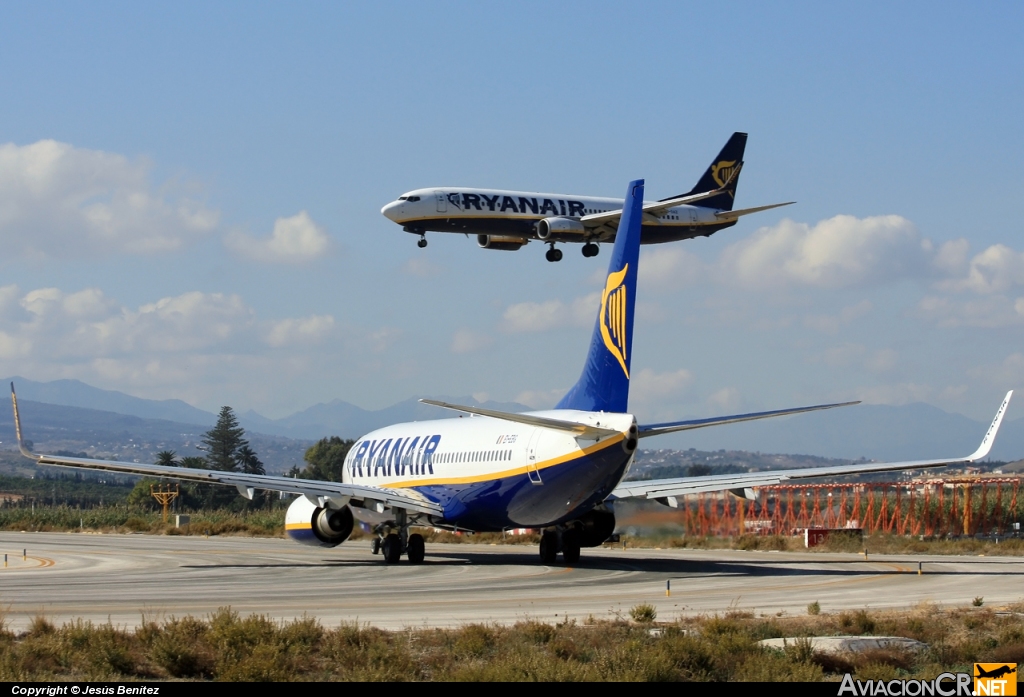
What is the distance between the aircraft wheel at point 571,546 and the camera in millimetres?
32438

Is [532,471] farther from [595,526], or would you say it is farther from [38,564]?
[38,564]

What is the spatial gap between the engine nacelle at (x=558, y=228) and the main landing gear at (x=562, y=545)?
20.6 m

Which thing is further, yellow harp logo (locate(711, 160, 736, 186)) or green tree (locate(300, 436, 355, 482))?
green tree (locate(300, 436, 355, 482))

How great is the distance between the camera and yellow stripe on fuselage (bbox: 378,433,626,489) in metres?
26.1

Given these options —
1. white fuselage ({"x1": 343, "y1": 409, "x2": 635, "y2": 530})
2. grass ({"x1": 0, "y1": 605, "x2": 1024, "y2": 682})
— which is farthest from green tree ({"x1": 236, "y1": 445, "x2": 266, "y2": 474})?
grass ({"x1": 0, "y1": 605, "x2": 1024, "y2": 682})

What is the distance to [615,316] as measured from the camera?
89.3 ft

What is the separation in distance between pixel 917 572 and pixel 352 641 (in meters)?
18.7

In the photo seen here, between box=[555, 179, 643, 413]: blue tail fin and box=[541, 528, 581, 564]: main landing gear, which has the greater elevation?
box=[555, 179, 643, 413]: blue tail fin

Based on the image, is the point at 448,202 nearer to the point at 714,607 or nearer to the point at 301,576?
the point at 301,576

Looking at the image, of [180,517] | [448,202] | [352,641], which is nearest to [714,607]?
[352,641]

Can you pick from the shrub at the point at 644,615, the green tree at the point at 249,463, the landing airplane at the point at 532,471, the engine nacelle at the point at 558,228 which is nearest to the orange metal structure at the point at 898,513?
the engine nacelle at the point at 558,228

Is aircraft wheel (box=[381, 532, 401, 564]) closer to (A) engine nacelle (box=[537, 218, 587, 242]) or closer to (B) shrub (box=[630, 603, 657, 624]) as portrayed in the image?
(B) shrub (box=[630, 603, 657, 624])

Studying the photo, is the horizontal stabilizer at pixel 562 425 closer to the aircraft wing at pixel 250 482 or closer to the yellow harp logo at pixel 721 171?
the aircraft wing at pixel 250 482

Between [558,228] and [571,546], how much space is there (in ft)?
69.5
